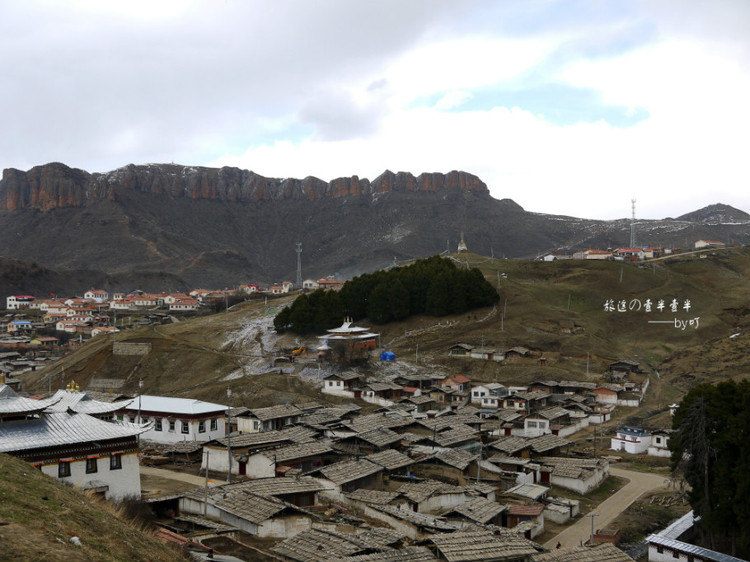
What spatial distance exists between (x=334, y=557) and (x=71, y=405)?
26096 mm

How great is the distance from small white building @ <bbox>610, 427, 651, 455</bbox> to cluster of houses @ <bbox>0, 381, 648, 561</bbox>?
6.60m

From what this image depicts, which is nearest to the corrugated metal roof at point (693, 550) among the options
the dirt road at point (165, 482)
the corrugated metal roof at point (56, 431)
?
the dirt road at point (165, 482)

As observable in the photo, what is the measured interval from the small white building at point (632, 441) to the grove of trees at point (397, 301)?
147 ft

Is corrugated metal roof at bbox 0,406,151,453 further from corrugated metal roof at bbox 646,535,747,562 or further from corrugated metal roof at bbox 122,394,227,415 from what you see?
corrugated metal roof at bbox 646,535,747,562

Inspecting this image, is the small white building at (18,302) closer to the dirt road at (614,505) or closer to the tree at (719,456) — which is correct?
the dirt road at (614,505)

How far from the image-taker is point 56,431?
1136 inches

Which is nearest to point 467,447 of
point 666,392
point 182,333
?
point 666,392

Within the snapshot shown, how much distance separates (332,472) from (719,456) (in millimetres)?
19662

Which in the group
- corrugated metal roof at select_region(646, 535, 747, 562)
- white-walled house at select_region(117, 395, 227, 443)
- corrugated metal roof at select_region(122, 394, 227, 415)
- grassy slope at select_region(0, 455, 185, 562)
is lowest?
corrugated metal roof at select_region(646, 535, 747, 562)

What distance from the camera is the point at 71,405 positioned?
41.2 metres

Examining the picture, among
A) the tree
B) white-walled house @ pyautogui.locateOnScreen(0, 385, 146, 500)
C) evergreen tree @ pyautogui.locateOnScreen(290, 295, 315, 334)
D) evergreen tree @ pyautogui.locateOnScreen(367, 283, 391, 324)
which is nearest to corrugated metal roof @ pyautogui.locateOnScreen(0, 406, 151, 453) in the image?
white-walled house @ pyautogui.locateOnScreen(0, 385, 146, 500)

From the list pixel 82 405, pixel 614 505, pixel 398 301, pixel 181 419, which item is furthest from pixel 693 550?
pixel 398 301

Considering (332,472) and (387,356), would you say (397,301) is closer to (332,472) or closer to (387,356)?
(387,356)

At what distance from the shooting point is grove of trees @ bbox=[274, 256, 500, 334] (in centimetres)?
9794
